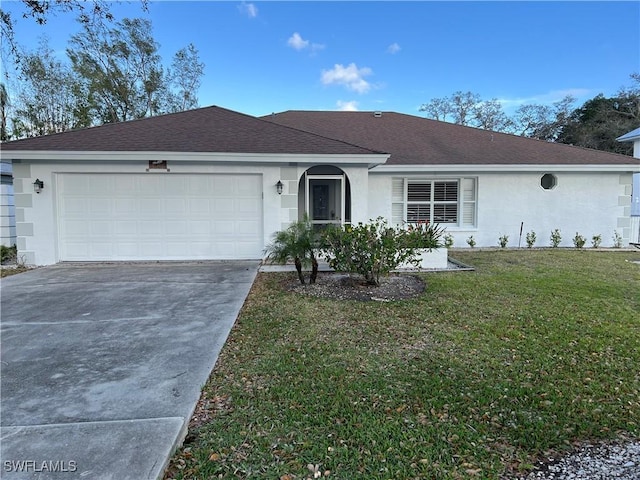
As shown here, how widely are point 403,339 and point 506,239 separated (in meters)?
9.27

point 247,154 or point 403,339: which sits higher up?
point 247,154

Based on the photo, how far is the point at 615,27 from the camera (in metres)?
14.5

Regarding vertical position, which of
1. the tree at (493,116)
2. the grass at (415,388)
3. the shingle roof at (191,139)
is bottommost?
the grass at (415,388)

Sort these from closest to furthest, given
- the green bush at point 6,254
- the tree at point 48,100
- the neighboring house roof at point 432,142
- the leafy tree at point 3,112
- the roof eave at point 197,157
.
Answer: the roof eave at point 197,157 < the green bush at point 6,254 < the neighboring house roof at point 432,142 < the leafy tree at point 3,112 < the tree at point 48,100

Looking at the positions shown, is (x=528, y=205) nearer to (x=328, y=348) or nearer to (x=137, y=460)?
(x=328, y=348)

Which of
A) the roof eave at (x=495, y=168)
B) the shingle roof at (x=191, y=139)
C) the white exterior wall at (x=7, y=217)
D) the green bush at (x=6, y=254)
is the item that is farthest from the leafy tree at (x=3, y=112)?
the roof eave at (x=495, y=168)

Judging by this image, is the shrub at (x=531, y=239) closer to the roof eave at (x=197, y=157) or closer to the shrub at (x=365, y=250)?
the roof eave at (x=197, y=157)

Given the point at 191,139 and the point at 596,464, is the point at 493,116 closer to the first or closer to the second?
the point at 191,139

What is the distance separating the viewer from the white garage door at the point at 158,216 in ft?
31.6

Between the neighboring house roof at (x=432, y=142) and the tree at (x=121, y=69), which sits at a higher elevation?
the tree at (x=121, y=69)

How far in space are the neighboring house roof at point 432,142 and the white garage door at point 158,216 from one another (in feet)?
15.5

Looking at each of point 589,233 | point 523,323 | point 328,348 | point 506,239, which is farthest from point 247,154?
point 589,233

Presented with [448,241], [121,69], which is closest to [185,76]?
[121,69]

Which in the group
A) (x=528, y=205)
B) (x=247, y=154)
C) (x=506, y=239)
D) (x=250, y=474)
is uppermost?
(x=247, y=154)
